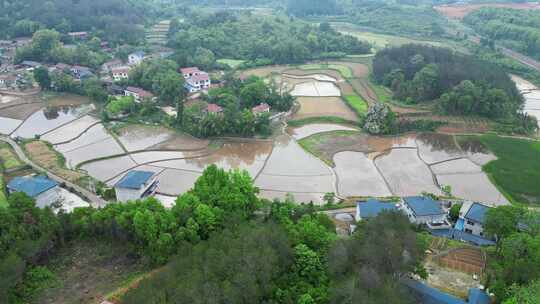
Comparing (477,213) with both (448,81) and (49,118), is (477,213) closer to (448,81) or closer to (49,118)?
(448,81)

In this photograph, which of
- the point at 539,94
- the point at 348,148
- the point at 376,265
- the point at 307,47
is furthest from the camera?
the point at 307,47

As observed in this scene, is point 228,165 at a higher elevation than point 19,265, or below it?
below

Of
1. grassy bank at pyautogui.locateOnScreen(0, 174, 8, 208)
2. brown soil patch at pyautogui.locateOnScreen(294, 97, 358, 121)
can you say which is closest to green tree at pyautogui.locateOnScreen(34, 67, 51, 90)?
grassy bank at pyautogui.locateOnScreen(0, 174, 8, 208)

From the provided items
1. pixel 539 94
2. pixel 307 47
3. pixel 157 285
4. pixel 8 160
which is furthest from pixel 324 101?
pixel 157 285

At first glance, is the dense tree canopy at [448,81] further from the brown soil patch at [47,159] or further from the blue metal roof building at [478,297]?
the brown soil patch at [47,159]

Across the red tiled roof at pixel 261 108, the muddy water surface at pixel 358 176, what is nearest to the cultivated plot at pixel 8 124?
the red tiled roof at pixel 261 108

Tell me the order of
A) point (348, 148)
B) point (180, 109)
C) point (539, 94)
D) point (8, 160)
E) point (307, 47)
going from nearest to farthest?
point (8, 160), point (348, 148), point (180, 109), point (539, 94), point (307, 47)

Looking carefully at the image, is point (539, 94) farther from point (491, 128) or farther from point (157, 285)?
point (157, 285)
